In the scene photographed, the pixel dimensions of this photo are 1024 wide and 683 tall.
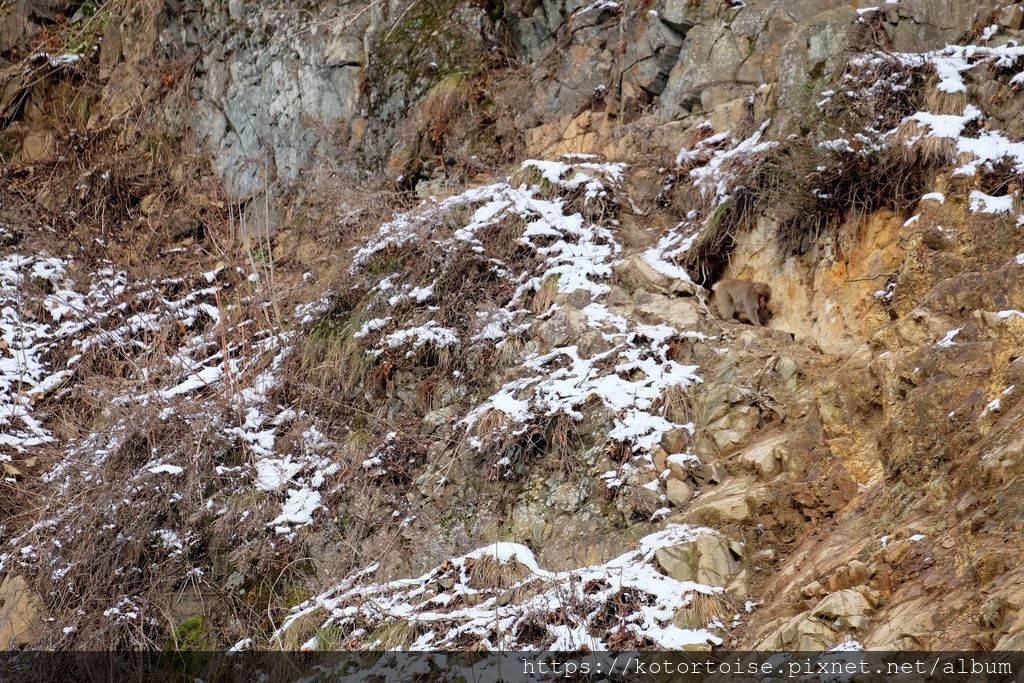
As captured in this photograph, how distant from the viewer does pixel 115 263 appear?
9719mm

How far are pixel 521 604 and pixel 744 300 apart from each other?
2222mm

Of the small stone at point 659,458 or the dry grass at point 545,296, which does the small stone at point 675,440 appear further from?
the dry grass at point 545,296

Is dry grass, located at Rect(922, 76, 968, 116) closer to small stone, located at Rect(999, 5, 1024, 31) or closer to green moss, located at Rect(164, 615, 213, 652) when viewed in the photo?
small stone, located at Rect(999, 5, 1024, 31)

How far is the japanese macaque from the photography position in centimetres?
598

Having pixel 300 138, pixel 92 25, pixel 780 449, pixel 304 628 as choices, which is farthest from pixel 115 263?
pixel 780 449

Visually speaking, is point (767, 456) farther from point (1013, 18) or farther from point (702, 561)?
point (1013, 18)

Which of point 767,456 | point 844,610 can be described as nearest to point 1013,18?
point 767,456

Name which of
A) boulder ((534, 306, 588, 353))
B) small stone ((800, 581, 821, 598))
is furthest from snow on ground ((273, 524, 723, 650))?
boulder ((534, 306, 588, 353))

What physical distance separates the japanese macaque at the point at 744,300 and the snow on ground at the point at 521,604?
155cm

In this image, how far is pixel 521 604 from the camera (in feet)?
16.5

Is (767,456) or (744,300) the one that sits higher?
(744,300)

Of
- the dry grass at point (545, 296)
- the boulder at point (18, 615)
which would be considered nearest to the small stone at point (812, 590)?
the dry grass at point (545, 296)

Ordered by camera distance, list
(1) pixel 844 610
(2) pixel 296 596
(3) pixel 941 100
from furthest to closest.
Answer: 1. (2) pixel 296 596
2. (3) pixel 941 100
3. (1) pixel 844 610

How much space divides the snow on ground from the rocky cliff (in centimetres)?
2
